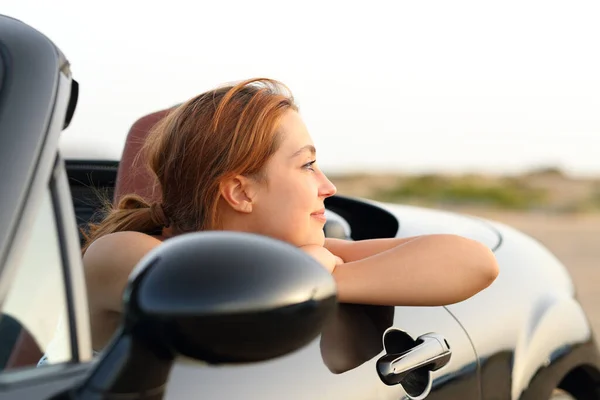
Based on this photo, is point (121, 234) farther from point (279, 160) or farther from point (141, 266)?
point (141, 266)

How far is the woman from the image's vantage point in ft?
5.62

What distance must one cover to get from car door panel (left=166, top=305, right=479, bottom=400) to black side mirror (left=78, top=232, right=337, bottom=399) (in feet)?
0.19

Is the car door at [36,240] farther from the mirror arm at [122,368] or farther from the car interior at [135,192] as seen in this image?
the car interior at [135,192]

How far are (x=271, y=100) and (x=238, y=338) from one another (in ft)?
3.57

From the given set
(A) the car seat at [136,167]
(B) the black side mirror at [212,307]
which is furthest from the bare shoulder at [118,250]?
(A) the car seat at [136,167]

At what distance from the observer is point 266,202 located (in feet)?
6.31

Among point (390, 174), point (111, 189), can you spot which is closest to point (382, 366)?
point (111, 189)

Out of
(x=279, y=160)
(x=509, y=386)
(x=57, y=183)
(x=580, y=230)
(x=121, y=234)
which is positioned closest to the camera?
(x=57, y=183)

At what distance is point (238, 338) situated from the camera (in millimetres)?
1031

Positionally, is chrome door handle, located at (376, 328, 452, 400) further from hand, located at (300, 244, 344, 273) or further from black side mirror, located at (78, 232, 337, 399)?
black side mirror, located at (78, 232, 337, 399)

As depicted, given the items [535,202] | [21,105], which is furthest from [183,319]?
[535,202]

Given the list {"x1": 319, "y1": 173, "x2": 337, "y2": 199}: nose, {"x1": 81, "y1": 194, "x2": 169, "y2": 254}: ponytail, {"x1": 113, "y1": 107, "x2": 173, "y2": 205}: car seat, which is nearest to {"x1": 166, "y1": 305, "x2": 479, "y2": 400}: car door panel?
{"x1": 319, "y1": 173, "x2": 337, "y2": 199}: nose

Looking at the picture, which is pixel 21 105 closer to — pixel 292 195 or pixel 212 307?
pixel 212 307

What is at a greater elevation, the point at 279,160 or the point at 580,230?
the point at 279,160
